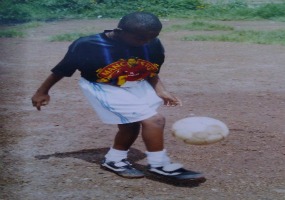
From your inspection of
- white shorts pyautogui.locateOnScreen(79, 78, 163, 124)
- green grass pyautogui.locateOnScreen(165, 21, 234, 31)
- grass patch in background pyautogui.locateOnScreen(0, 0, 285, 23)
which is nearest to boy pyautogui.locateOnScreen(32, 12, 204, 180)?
white shorts pyautogui.locateOnScreen(79, 78, 163, 124)

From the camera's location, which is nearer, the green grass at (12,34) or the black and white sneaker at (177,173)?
the black and white sneaker at (177,173)

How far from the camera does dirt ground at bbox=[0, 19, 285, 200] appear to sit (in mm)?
4043

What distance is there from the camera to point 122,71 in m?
4.25

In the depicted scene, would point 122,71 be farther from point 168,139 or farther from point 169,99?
point 168,139

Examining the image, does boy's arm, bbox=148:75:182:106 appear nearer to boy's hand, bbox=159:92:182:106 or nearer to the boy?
boy's hand, bbox=159:92:182:106

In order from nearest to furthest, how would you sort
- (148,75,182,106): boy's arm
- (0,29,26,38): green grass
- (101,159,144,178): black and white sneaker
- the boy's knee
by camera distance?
the boy's knee < (101,159,144,178): black and white sneaker < (148,75,182,106): boy's arm < (0,29,26,38): green grass

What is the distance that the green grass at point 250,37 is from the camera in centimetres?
1281

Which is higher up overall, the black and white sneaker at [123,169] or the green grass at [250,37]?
the black and white sneaker at [123,169]

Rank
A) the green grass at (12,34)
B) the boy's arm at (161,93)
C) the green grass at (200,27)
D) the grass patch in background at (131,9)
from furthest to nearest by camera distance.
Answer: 1. the grass patch in background at (131,9)
2. the green grass at (200,27)
3. the green grass at (12,34)
4. the boy's arm at (161,93)

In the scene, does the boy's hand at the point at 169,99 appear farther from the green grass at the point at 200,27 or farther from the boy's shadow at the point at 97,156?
the green grass at the point at 200,27

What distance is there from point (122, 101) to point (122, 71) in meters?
0.22

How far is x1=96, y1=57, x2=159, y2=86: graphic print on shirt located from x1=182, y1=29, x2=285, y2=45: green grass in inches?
343

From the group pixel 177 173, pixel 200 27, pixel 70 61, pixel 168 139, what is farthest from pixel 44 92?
pixel 200 27

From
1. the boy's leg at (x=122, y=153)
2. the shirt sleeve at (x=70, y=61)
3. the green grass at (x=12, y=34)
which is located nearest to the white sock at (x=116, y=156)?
the boy's leg at (x=122, y=153)
